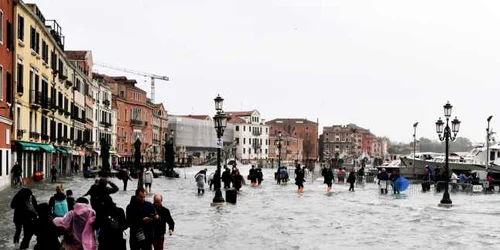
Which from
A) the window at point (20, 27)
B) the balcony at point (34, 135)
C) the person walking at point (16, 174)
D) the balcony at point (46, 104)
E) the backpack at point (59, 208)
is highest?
the window at point (20, 27)

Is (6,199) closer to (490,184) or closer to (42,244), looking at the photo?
(42,244)

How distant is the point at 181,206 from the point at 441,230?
10495 millimetres

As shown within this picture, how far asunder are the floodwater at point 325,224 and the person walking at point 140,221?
4.22 metres

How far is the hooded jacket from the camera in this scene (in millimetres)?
9602

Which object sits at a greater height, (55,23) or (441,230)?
(55,23)

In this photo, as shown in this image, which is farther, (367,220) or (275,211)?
(275,211)

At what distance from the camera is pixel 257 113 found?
166m

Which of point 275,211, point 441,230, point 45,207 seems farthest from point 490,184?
point 45,207

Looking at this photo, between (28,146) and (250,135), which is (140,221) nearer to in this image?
(28,146)

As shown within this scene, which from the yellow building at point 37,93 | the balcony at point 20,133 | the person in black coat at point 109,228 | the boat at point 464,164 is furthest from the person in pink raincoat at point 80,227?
the boat at point 464,164

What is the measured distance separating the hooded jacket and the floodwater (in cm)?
474

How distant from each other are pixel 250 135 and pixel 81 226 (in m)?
151

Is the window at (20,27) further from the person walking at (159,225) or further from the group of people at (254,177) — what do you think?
the person walking at (159,225)

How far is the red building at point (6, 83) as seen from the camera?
103 feet
